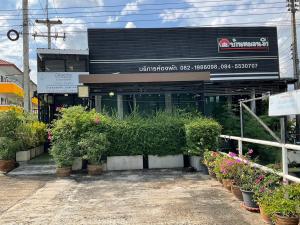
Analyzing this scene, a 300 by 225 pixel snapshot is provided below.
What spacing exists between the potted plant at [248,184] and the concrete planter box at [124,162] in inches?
181

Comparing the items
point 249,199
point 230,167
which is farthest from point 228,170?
point 249,199

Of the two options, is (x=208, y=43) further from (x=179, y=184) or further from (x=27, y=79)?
(x=179, y=184)

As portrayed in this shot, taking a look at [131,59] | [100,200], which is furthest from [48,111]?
[100,200]

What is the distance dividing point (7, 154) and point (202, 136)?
6235 mm

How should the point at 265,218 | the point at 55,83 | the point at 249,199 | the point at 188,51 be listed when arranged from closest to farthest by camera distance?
the point at 265,218 → the point at 249,199 → the point at 55,83 → the point at 188,51

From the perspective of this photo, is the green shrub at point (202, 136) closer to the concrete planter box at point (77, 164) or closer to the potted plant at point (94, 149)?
the potted plant at point (94, 149)

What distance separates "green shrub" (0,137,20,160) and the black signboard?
6765mm

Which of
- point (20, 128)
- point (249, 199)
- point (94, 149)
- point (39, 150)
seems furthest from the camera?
point (39, 150)

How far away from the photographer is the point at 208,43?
18.1m

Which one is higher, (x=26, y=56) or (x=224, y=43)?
(x=224, y=43)

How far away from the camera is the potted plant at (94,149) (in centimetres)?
980

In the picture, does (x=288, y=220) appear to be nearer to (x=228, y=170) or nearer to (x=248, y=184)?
(x=248, y=184)

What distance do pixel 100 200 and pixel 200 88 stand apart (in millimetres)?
7613

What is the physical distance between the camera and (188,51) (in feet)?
58.7
